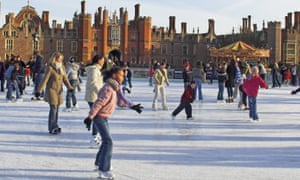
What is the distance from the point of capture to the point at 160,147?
718 centimetres

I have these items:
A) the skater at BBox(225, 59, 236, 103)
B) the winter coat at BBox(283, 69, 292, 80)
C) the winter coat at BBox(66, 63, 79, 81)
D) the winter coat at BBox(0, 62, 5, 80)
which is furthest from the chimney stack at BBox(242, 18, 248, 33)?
the winter coat at BBox(66, 63, 79, 81)

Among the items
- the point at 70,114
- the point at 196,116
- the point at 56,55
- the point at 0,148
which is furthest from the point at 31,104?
the point at 0,148

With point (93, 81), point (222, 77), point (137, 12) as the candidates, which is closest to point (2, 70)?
point (222, 77)

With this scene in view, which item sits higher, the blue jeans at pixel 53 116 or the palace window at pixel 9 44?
the palace window at pixel 9 44

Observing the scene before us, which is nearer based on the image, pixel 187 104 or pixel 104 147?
Result: pixel 104 147

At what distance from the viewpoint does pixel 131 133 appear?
8438 millimetres

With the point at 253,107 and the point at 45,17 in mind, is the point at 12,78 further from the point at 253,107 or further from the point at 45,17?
the point at 45,17

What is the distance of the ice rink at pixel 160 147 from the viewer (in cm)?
557

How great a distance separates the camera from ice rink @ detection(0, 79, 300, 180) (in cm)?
557

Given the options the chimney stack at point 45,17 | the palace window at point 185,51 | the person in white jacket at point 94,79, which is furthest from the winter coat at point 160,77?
the palace window at point 185,51

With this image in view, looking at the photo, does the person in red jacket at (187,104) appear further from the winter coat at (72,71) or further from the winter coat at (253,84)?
the winter coat at (72,71)

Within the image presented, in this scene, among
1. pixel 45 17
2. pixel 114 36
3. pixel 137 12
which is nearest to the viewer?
pixel 114 36

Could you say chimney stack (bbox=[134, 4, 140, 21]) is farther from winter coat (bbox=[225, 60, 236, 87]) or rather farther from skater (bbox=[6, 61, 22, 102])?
skater (bbox=[6, 61, 22, 102])

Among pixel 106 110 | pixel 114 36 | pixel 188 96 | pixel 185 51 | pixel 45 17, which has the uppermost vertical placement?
pixel 45 17
